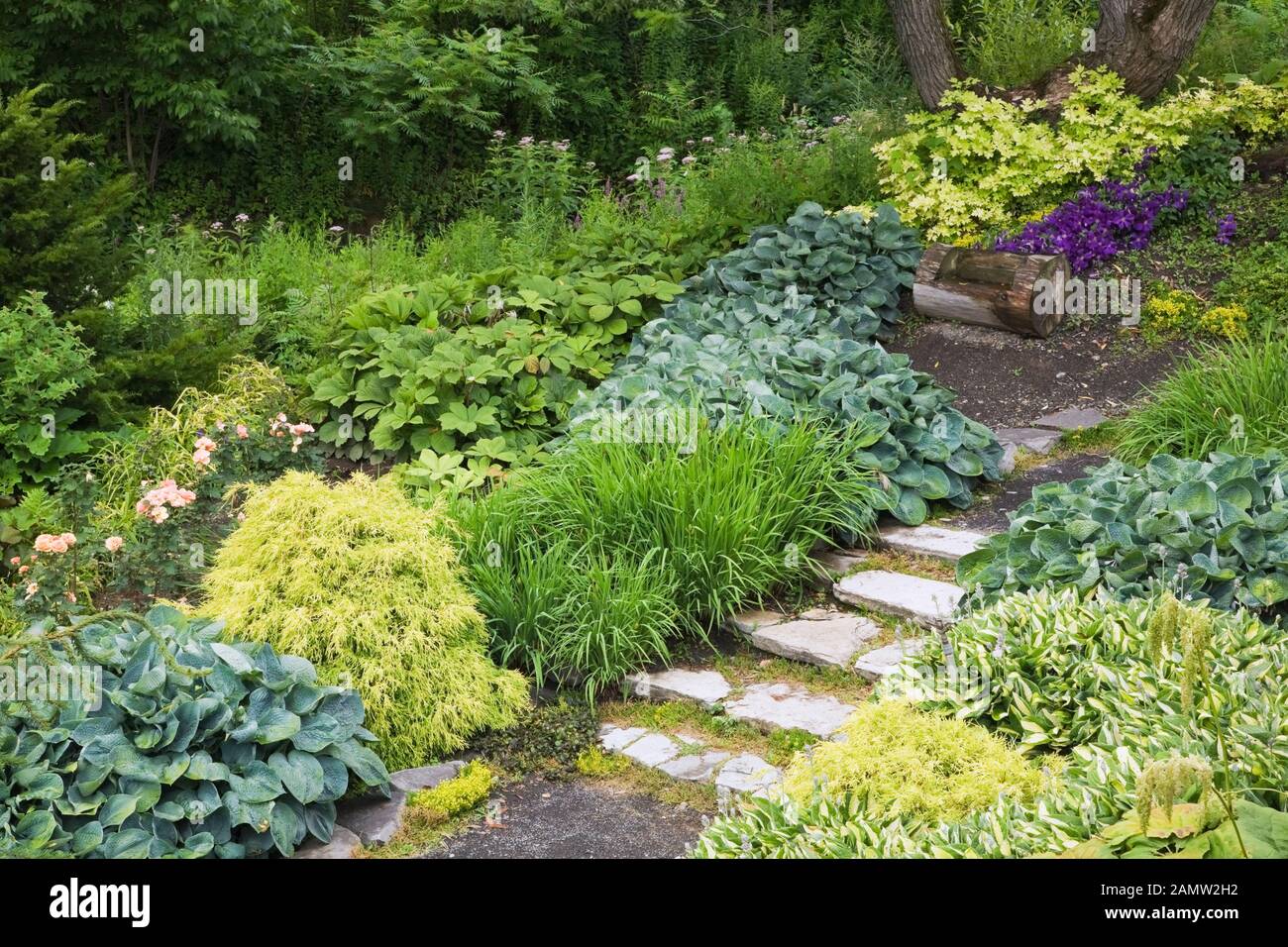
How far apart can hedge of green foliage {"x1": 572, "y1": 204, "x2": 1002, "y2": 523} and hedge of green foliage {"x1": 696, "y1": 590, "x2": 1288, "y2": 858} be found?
Answer: 196 centimetres

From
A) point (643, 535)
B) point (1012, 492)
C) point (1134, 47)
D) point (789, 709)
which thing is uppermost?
point (1134, 47)

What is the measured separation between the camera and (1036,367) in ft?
26.1

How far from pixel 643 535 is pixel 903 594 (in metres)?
1.22

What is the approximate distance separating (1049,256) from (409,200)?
7.05 meters

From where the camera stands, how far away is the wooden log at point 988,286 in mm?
8016

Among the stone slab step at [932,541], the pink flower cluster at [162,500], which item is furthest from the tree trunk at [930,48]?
the pink flower cluster at [162,500]

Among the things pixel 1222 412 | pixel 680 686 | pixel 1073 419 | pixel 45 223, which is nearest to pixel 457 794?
pixel 680 686

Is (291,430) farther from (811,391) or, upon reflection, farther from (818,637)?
(818,637)

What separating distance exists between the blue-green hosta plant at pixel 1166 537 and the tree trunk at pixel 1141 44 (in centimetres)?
504

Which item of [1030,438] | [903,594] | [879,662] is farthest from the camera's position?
[1030,438]

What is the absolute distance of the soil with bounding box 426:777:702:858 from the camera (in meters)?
4.22

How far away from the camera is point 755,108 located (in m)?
13.4

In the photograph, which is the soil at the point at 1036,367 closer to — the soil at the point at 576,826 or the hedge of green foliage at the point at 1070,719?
the hedge of green foliage at the point at 1070,719
